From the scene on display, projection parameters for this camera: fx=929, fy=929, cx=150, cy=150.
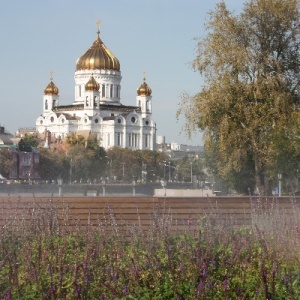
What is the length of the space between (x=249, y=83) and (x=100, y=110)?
4583 inches

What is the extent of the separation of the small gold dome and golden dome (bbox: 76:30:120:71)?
34.7 ft

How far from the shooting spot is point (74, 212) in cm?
1470

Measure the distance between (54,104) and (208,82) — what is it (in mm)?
123662

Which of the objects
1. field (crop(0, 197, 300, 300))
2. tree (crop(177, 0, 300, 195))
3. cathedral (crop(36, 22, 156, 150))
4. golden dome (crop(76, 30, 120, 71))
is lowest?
field (crop(0, 197, 300, 300))

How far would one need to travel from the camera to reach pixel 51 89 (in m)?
149

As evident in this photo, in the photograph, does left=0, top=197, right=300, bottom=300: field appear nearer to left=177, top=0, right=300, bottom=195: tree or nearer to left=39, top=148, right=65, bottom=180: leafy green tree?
left=177, top=0, right=300, bottom=195: tree

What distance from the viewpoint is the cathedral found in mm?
138750

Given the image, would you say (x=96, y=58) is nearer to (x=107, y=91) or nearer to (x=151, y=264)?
(x=107, y=91)

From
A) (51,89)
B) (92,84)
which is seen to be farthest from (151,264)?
(51,89)

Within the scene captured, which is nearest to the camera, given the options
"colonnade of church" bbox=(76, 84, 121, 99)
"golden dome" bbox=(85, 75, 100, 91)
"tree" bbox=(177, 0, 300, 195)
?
"tree" bbox=(177, 0, 300, 195)

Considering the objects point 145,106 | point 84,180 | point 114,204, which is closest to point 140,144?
point 145,106

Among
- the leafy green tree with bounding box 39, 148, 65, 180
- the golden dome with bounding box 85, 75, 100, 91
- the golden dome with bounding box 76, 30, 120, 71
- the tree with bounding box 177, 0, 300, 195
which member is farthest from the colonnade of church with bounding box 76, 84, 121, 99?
the tree with bounding box 177, 0, 300, 195

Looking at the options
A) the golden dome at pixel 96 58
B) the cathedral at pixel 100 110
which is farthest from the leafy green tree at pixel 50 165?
the golden dome at pixel 96 58

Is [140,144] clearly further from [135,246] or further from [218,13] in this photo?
[135,246]
